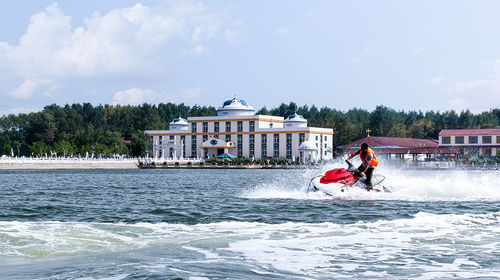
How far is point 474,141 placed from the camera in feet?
338

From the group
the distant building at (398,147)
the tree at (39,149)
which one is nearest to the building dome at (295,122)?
the distant building at (398,147)

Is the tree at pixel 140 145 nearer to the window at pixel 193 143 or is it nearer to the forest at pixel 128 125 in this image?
the forest at pixel 128 125

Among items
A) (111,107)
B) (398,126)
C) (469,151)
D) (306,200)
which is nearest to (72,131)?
(111,107)

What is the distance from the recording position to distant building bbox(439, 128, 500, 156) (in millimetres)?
101188

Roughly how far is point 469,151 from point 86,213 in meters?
91.9

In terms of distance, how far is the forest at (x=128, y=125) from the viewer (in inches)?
4985

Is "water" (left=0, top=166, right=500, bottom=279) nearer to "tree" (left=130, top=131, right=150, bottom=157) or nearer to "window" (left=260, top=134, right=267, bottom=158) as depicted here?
"window" (left=260, top=134, right=267, bottom=158)

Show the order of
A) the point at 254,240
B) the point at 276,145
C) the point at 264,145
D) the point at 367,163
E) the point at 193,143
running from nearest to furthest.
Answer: the point at 254,240
the point at 367,163
the point at 276,145
the point at 264,145
the point at 193,143

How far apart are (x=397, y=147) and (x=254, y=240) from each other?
101m

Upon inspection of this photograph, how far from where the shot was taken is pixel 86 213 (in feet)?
64.4

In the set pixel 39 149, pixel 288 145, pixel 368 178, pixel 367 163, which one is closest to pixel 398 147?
pixel 288 145

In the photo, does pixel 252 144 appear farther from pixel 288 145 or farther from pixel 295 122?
pixel 295 122

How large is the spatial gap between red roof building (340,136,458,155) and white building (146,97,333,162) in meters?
7.29

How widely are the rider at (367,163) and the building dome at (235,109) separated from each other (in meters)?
99.7
